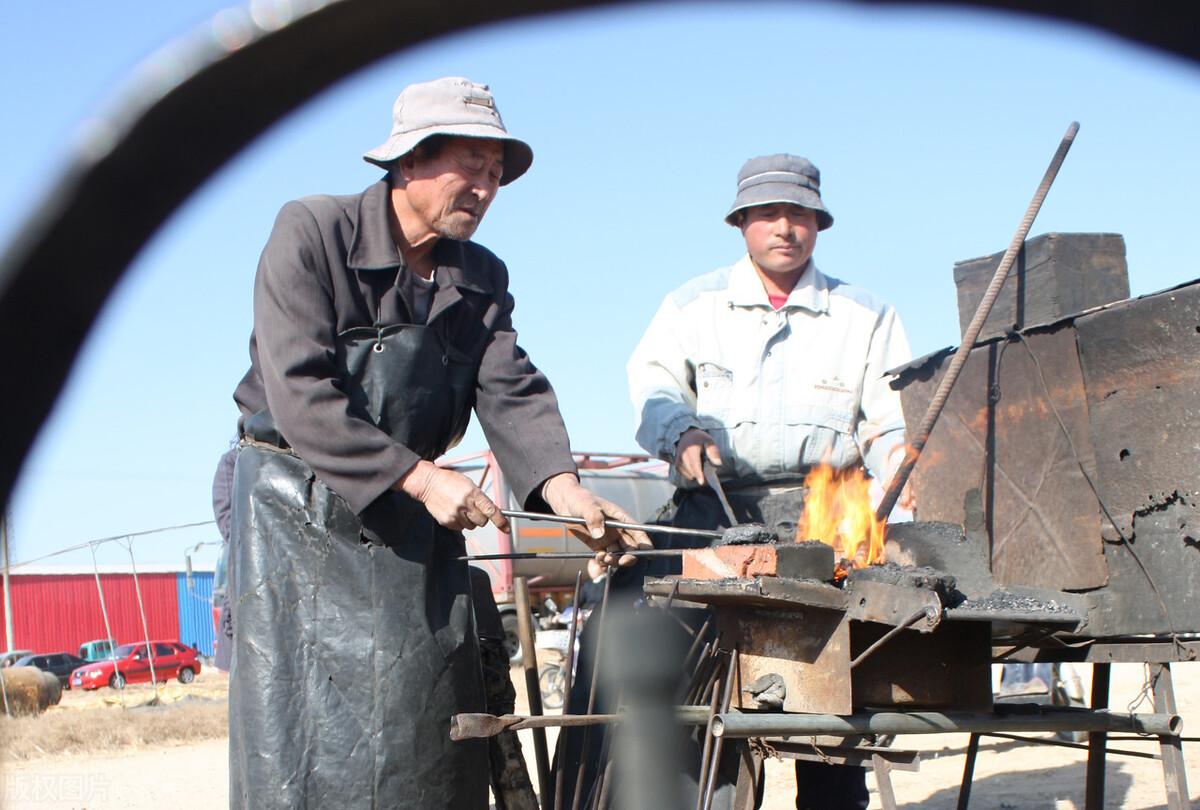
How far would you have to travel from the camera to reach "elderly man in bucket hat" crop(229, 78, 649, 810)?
2842 millimetres

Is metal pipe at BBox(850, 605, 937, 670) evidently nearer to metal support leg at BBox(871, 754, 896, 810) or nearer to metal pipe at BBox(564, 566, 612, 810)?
metal pipe at BBox(564, 566, 612, 810)

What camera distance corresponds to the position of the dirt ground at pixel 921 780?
6004mm

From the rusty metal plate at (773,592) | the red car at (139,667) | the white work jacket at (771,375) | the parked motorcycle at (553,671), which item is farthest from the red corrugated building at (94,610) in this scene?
the rusty metal plate at (773,592)

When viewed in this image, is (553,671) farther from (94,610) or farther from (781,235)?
(94,610)

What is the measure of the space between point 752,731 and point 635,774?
117 centimetres

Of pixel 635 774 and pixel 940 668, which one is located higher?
pixel 940 668

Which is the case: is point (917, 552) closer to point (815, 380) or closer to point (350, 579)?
point (815, 380)

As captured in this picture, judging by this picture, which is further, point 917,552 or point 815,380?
point 815,380

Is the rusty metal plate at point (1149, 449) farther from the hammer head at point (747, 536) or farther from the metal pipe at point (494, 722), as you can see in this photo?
the metal pipe at point (494, 722)

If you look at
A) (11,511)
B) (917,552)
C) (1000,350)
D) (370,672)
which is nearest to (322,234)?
(370,672)

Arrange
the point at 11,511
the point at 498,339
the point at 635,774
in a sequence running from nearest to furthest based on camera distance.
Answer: the point at 11,511, the point at 498,339, the point at 635,774

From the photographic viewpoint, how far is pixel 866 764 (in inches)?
153

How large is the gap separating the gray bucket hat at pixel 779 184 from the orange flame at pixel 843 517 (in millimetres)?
1091

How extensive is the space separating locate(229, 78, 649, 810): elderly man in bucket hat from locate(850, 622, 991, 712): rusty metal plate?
0.88 meters
